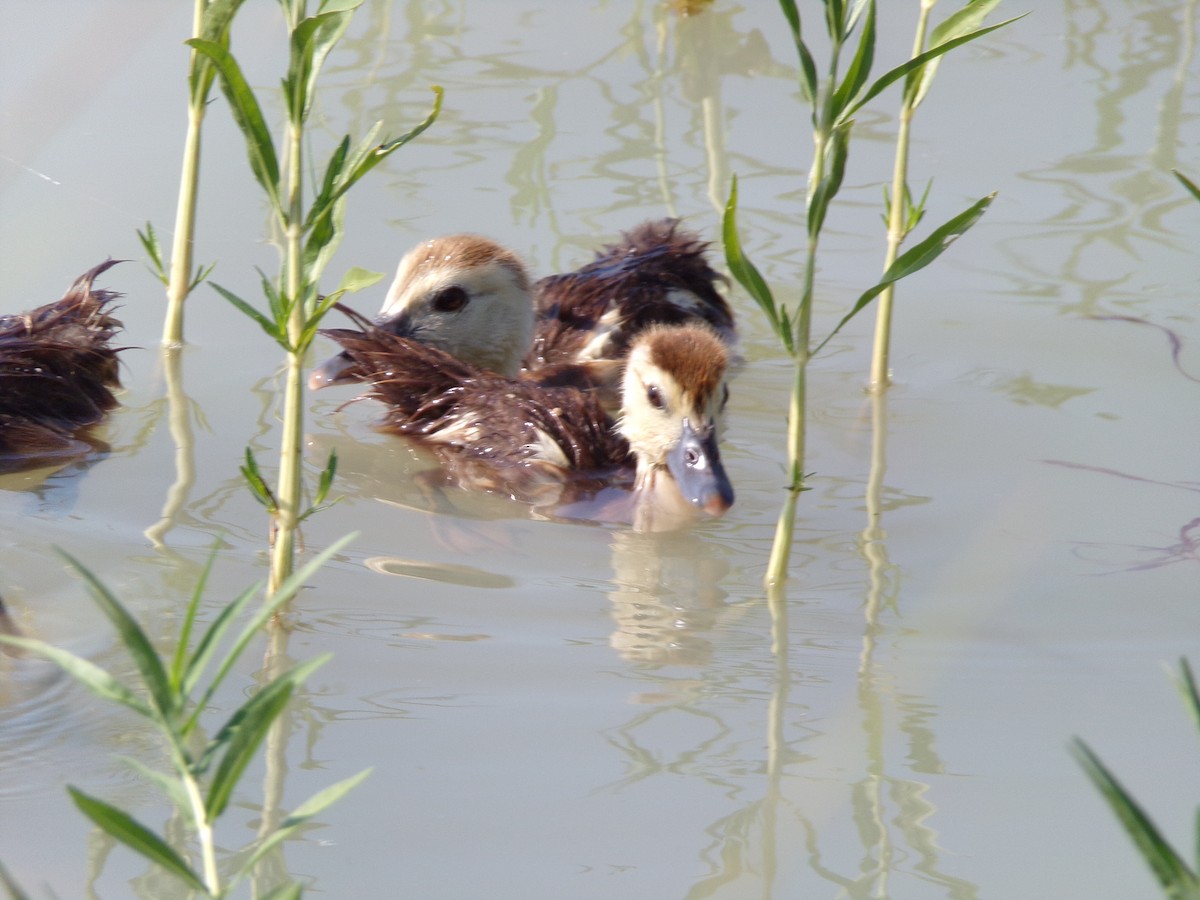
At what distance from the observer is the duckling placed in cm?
423

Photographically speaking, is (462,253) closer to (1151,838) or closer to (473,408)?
(473,408)

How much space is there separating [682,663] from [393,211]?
10.9ft

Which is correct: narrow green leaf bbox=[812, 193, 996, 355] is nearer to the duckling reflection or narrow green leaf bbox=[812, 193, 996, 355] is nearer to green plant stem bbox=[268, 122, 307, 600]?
the duckling reflection

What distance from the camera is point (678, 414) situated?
439cm

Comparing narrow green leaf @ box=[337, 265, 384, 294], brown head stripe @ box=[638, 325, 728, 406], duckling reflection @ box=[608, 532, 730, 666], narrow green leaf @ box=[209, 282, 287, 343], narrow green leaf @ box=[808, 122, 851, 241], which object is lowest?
duckling reflection @ box=[608, 532, 730, 666]

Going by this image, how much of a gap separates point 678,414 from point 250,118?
6.15ft

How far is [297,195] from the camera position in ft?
9.44

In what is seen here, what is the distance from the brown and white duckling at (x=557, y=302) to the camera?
5.15 m

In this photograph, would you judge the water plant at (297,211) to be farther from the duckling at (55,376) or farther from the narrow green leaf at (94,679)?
the duckling at (55,376)

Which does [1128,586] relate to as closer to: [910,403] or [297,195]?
[910,403]

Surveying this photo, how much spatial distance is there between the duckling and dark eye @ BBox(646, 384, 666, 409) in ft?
5.22

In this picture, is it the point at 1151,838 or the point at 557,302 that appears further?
the point at 557,302

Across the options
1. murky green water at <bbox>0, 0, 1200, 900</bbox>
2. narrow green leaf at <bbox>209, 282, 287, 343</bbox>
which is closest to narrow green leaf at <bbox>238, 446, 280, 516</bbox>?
narrow green leaf at <bbox>209, 282, 287, 343</bbox>

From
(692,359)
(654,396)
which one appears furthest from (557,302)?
(692,359)
